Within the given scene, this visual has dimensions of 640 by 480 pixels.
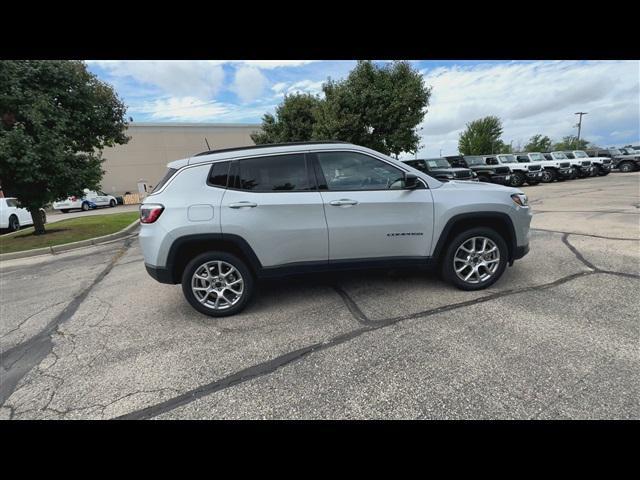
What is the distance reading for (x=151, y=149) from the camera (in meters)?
39.5

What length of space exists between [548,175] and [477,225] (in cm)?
2198

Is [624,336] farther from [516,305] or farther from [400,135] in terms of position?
[400,135]

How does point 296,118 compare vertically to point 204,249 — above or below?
above

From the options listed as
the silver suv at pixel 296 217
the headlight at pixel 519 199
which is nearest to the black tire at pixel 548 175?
the headlight at pixel 519 199

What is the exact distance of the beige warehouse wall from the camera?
1505 inches

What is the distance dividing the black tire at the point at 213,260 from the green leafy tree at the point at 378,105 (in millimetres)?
14058

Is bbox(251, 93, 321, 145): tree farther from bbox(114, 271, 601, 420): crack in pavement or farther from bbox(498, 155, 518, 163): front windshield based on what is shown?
bbox(114, 271, 601, 420): crack in pavement

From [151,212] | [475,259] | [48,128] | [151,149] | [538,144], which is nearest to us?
[151,212]

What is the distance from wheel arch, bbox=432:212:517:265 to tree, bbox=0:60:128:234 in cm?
991

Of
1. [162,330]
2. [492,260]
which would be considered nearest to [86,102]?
[162,330]

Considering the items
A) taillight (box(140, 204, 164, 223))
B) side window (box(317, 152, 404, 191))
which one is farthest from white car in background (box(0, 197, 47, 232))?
side window (box(317, 152, 404, 191))

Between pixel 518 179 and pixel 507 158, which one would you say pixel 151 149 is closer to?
pixel 507 158

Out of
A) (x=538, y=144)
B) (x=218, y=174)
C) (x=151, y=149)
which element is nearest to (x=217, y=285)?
(x=218, y=174)
